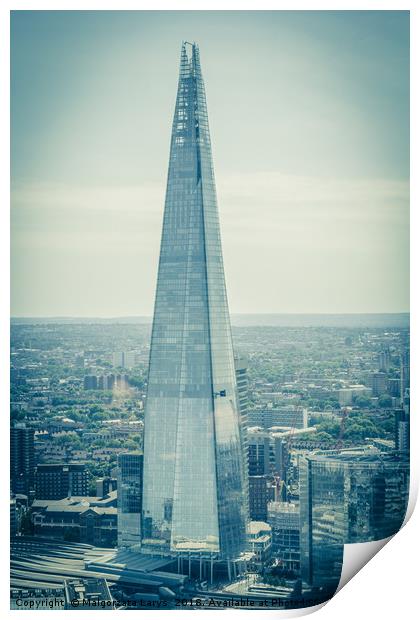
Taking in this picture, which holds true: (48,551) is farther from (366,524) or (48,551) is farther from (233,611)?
(366,524)

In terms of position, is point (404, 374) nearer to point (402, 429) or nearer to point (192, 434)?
point (402, 429)

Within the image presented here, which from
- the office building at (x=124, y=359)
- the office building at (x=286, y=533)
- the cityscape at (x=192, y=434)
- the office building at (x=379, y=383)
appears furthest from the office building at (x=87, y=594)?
the office building at (x=379, y=383)

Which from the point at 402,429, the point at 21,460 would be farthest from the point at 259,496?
the point at 21,460

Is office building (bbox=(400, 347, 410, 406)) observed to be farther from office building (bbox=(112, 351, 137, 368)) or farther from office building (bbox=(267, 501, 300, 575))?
office building (bbox=(112, 351, 137, 368))

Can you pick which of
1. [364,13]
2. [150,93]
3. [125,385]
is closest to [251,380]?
[125,385]

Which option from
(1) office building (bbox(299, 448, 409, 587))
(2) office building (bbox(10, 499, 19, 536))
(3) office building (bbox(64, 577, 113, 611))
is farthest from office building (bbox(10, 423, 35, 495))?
(1) office building (bbox(299, 448, 409, 587))

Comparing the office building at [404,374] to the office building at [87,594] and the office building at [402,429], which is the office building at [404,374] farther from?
the office building at [87,594]
